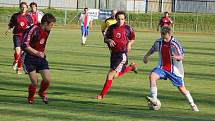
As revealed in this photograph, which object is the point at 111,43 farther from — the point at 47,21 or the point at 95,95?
the point at 47,21

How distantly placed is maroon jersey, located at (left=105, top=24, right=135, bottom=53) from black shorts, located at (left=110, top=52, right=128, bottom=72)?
106 mm

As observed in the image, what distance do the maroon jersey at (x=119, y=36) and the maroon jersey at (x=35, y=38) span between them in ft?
7.53

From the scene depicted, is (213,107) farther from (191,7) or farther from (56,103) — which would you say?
(191,7)

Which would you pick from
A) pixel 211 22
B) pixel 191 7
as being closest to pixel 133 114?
pixel 211 22

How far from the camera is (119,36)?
15.2 metres

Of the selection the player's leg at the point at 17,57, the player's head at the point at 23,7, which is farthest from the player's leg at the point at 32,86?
the player's leg at the point at 17,57

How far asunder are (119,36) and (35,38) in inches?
100

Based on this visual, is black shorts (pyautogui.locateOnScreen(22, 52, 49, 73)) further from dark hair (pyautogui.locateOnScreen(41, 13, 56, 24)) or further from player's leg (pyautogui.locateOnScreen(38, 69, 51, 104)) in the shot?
dark hair (pyautogui.locateOnScreen(41, 13, 56, 24))

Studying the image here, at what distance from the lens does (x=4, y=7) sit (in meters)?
70.9

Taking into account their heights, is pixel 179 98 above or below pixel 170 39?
below

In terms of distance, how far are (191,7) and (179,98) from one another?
63.8 meters

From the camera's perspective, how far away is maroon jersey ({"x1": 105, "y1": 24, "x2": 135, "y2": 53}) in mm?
15227

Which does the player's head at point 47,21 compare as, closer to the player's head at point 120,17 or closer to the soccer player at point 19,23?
A: the player's head at point 120,17

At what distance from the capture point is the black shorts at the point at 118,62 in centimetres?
1512
